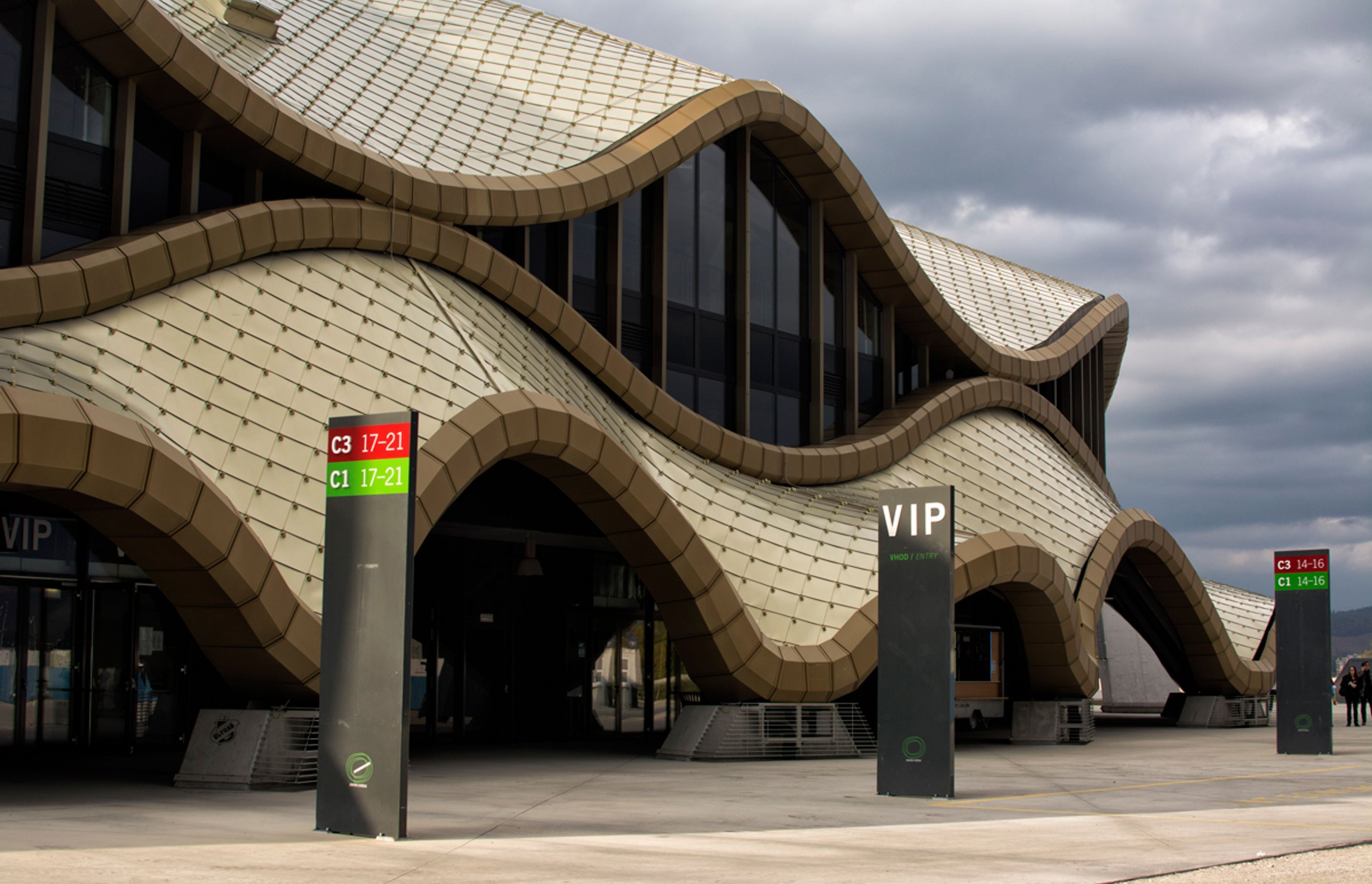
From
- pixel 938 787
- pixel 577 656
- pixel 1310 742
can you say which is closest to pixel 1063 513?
pixel 1310 742

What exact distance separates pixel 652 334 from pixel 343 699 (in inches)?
661

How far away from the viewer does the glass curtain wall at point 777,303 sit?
1180 inches

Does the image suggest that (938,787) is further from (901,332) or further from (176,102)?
(901,332)

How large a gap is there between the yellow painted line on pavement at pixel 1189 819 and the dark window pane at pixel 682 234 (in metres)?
16.1

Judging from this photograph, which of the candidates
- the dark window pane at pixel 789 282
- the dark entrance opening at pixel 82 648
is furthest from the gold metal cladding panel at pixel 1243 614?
the dark entrance opening at pixel 82 648

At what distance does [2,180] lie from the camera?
17797mm

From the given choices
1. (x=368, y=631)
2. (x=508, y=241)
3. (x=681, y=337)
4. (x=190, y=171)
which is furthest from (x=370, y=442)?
(x=681, y=337)

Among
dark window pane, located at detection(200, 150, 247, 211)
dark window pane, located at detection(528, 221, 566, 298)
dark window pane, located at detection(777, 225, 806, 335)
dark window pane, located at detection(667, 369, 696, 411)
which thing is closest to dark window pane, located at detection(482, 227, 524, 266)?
dark window pane, located at detection(528, 221, 566, 298)

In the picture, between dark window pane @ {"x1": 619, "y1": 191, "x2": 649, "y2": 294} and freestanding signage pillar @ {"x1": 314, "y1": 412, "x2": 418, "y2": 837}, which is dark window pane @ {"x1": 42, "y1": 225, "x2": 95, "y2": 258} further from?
dark window pane @ {"x1": 619, "y1": 191, "x2": 649, "y2": 294}

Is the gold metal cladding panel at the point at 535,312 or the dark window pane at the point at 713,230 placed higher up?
the dark window pane at the point at 713,230

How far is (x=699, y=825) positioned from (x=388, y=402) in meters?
8.60

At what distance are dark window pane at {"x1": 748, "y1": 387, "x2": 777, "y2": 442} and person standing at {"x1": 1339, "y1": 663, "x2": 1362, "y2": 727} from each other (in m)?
17.2

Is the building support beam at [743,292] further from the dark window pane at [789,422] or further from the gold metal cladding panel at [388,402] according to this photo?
the gold metal cladding panel at [388,402]

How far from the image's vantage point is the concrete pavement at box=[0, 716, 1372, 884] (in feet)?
30.6
